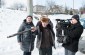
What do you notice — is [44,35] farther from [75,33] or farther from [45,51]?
[75,33]

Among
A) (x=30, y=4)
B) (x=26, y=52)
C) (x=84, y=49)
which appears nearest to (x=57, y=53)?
(x=84, y=49)

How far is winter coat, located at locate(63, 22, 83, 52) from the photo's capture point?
21.6ft

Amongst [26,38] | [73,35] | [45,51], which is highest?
[73,35]

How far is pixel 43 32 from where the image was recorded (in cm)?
657

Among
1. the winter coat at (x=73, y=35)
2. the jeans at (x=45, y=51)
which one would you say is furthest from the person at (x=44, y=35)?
the winter coat at (x=73, y=35)

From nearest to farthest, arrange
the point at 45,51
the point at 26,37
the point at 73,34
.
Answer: the point at 73,34
the point at 45,51
the point at 26,37

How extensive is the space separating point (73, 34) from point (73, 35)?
0.03m

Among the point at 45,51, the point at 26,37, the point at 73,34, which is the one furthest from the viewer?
the point at 26,37

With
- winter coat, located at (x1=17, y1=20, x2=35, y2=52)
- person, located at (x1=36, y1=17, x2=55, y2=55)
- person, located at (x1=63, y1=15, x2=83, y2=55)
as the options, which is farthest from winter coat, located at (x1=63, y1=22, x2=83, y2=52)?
winter coat, located at (x1=17, y1=20, x2=35, y2=52)

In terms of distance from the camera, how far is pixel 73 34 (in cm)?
655

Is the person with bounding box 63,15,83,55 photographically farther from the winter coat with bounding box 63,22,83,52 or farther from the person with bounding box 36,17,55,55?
the person with bounding box 36,17,55,55

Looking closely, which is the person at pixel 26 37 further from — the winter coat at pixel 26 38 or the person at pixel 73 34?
the person at pixel 73 34

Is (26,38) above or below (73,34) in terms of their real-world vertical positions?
below

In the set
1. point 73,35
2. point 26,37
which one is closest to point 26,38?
point 26,37
